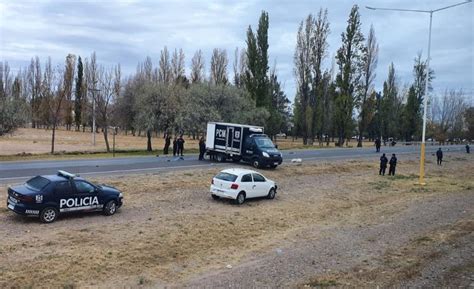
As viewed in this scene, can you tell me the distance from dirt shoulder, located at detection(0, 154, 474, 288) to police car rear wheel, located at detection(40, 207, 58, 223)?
0.30 meters

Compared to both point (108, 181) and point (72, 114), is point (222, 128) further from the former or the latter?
point (72, 114)

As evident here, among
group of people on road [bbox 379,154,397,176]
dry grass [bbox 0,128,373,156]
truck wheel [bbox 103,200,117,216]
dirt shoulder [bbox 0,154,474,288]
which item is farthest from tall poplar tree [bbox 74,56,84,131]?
truck wheel [bbox 103,200,117,216]

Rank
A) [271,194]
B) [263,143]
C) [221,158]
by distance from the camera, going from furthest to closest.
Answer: [221,158] < [263,143] < [271,194]

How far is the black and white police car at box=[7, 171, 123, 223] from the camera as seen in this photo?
14992 millimetres

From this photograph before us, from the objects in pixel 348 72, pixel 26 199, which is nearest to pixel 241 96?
pixel 348 72

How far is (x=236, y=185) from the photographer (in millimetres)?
21156

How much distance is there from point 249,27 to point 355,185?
135 ft

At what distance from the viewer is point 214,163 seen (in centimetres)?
3375

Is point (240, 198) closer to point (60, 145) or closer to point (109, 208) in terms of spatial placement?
point (109, 208)

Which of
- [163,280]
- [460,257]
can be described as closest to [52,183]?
[163,280]

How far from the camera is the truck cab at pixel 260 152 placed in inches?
1256

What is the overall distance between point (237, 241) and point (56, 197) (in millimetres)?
6414

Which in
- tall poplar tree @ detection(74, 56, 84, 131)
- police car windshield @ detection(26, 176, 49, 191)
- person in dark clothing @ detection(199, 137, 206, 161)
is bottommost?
police car windshield @ detection(26, 176, 49, 191)

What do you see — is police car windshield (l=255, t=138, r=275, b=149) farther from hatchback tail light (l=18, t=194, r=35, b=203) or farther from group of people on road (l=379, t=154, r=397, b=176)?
hatchback tail light (l=18, t=194, r=35, b=203)
